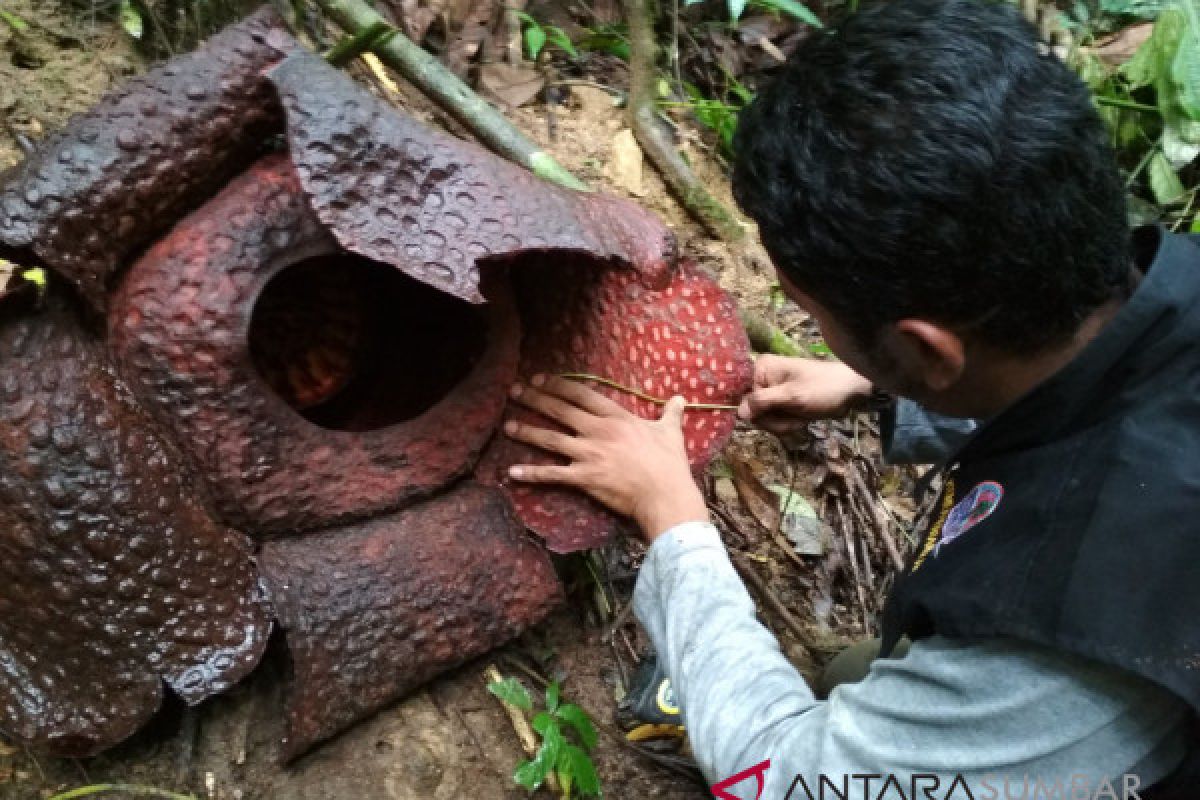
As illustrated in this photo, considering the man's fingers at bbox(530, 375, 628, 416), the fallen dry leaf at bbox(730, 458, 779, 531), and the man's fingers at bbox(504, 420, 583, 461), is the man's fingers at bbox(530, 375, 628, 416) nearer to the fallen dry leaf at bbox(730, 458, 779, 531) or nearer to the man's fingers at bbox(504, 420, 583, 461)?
the man's fingers at bbox(504, 420, 583, 461)

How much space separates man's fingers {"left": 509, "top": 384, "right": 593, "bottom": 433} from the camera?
186 centimetres

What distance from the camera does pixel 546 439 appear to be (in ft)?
6.10

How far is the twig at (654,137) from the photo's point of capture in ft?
9.68

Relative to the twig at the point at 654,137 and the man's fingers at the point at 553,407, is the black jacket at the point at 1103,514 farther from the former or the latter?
the twig at the point at 654,137

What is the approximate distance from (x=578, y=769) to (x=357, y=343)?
3.32 ft

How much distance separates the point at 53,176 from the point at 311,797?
1.02 metres

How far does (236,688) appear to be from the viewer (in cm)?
170

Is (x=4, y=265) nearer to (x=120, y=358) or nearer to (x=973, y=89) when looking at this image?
(x=120, y=358)

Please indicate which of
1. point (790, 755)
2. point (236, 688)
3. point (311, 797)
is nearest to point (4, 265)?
point (236, 688)

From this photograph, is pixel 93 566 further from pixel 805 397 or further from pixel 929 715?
pixel 805 397

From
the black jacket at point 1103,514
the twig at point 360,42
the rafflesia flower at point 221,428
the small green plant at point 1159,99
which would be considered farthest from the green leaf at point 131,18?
the small green plant at point 1159,99

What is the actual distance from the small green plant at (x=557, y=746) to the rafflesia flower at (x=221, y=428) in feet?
0.37

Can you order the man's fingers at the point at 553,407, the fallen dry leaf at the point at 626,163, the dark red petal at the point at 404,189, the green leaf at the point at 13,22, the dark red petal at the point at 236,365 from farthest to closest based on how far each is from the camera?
the fallen dry leaf at the point at 626,163, the green leaf at the point at 13,22, the man's fingers at the point at 553,407, the dark red petal at the point at 236,365, the dark red petal at the point at 404,189

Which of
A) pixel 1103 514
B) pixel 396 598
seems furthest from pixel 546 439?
pixel 1103 514
